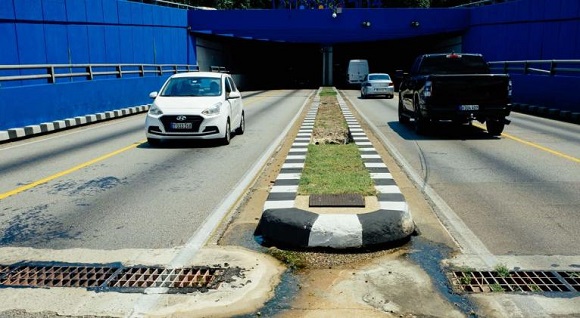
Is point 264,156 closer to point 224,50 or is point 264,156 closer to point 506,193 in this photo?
point 506,193

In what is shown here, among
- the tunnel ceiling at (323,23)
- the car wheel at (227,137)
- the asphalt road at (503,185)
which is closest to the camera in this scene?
the asphalt road at (503,185)

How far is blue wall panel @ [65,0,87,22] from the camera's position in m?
28.0

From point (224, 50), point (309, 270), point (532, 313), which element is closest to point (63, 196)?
point (309, 270)

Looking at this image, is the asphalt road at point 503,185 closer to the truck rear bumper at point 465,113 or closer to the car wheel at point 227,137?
the truck rear bumper at point 465,113

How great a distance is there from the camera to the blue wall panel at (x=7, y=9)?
23109 mm

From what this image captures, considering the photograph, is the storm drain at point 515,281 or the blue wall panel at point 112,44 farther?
the blue wall panel at point 112,44

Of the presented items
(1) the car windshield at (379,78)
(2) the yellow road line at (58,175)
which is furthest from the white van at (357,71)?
(2) the yellow road line at (58,175)

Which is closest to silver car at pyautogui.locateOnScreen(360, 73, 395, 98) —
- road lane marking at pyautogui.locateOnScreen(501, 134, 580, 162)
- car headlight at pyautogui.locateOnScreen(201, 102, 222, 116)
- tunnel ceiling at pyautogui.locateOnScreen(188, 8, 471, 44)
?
tunnel ceiling at pyautogui.locateOnScreen(188, 8, 471, 44)

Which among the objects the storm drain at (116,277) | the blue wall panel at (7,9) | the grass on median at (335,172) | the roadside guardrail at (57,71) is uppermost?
the blue wall panel at (7,9)

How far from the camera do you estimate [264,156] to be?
11.9 m

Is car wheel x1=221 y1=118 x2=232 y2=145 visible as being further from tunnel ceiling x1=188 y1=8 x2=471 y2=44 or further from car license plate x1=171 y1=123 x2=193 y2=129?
tunnel ceiling x1=188 y1=8 x2=471 y2=44

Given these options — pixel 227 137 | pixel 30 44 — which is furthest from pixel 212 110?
pixel 30 44

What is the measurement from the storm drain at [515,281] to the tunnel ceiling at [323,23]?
1778 inches

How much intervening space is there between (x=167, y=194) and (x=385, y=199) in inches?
132
